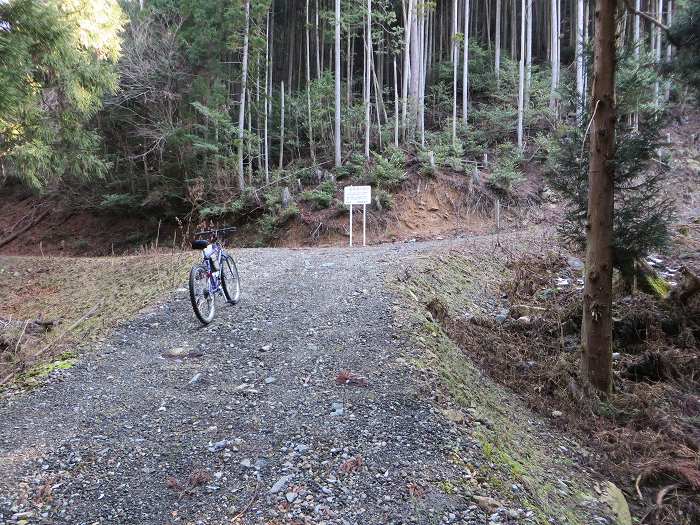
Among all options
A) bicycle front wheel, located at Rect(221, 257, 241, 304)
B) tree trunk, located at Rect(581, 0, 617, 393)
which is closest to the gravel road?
bicycle front wheel, located at Rect(221, 257, 241, 304)

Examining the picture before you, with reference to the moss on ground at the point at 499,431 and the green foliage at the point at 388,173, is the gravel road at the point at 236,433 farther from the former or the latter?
the green foliage at the point at 388,173

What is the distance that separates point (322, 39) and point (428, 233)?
12921 mm

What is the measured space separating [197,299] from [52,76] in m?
5.60

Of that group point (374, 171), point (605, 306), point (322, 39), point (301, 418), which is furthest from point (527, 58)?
point (301, 418)

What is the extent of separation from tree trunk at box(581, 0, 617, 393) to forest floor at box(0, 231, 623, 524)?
102 centimetres

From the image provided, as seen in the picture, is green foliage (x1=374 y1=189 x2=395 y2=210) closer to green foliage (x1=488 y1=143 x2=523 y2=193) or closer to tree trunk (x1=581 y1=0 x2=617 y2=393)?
green foliage (x1=488 y1=143 x2=523 y2=193)

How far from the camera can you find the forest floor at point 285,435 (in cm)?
279

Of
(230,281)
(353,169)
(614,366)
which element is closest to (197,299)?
(230,281)

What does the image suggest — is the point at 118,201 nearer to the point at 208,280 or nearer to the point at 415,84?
the point at 415,84

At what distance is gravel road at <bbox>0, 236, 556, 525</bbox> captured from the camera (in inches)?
109

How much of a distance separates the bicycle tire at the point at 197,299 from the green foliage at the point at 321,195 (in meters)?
10.2

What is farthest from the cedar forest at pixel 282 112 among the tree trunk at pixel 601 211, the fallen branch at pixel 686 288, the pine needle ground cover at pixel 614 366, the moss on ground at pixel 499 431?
the moss on ground at pixel 499 431

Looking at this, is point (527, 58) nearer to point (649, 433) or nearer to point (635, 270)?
point (635, 270)

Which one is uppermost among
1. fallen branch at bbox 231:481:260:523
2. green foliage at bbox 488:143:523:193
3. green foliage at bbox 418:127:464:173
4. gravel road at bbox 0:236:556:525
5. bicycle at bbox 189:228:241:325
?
green foliage at bbox 418:127:464:173
